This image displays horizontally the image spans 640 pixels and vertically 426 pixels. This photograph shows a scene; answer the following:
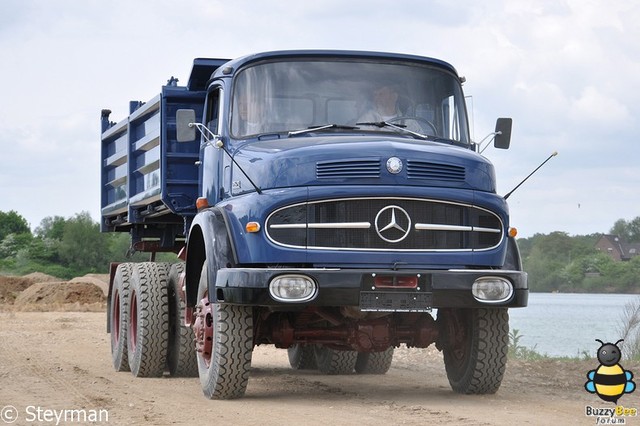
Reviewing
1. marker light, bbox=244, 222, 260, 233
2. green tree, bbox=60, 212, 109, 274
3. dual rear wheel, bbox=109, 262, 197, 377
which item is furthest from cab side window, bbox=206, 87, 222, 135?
green tree, bbox=60, 212, 109, 274

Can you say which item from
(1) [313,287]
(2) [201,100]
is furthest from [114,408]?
(2) [201,100]

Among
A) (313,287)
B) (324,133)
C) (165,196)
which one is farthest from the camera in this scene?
(165,196)

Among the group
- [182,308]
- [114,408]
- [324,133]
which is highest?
[324,133]

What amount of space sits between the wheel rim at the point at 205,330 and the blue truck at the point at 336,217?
12 millimetres

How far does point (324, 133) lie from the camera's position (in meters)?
10.2

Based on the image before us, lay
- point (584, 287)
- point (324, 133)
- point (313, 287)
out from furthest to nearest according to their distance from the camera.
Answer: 1. point (584, 287)
2. point (324, 133)
3. point (313, 287)

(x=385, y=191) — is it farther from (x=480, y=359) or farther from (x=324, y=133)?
(x=480, y=359)

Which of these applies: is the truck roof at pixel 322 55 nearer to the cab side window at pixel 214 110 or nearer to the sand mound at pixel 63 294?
the cab side window at pixel 214 110

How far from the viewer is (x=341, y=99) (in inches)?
413

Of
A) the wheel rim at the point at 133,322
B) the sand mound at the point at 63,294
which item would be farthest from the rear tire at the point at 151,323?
the sand mound at the point at 63,294

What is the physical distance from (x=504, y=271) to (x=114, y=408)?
329 cm

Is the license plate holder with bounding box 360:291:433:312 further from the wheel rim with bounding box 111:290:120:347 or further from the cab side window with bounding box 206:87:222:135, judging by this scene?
the wheel rim with bounding box 111:290:120:347

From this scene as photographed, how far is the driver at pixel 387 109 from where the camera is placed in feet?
34.3

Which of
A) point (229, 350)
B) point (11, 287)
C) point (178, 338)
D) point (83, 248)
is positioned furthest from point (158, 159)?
point (83, 248)
